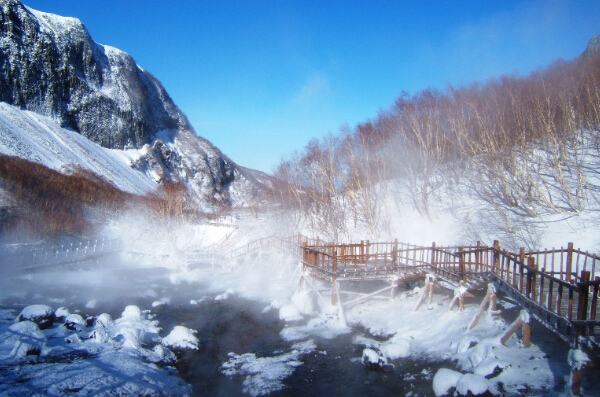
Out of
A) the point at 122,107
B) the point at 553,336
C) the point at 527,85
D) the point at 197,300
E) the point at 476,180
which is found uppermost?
the point at 122,107

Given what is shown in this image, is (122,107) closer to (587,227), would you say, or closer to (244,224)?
(244,224)

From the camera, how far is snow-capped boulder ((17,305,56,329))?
13.2 m

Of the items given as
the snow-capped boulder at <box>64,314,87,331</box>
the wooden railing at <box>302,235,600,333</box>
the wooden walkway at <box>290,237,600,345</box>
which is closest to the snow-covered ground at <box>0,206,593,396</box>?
the snow-capped boulder at <box>64,314,87,331</box>

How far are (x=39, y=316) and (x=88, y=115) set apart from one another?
218ft

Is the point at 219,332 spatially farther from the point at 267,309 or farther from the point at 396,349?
the point at 396,349

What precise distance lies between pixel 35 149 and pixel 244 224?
28.7 meters

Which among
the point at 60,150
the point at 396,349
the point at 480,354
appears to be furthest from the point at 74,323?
the point at 60,150

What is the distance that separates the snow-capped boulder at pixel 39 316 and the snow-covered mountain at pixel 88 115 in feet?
130

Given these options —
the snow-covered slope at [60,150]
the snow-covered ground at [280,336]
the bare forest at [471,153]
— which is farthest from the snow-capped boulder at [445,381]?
the snow-covered slope at [60,150]

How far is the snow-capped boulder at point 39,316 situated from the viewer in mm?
13188

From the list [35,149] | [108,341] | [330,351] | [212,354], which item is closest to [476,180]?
[330,351]

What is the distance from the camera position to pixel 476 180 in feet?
103

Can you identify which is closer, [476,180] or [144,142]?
[476,180]

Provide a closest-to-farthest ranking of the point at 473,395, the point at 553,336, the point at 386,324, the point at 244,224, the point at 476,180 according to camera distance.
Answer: the point at 473,395 < the point at 553,336 < the point at 386,324 < the point at 476,180 < the point at 244,224
